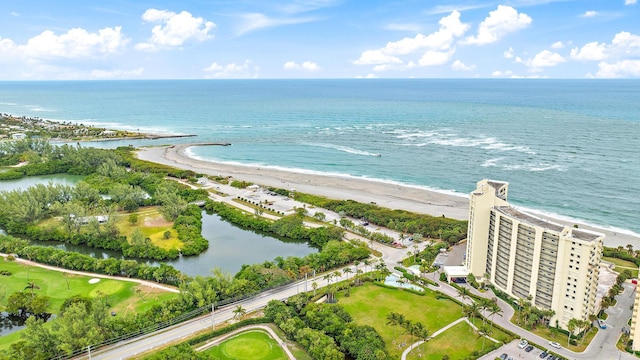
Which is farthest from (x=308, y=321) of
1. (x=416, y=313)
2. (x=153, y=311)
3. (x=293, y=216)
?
(x=293, y=216)

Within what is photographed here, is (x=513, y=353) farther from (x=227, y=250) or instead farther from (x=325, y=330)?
(x=227, y=250)

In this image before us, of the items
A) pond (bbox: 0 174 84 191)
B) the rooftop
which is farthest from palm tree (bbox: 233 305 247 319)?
pond (bbox: 0 174 84 191)

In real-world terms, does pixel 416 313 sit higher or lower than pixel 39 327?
lower

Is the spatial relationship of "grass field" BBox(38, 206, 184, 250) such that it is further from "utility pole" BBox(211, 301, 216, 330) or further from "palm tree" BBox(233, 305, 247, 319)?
"palm tree" BBox(233, 305, 247, 319)

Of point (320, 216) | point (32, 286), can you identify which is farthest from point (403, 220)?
point (32, 286)

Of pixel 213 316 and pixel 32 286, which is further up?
pixel 32 286

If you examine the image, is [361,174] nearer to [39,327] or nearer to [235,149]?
[235,149]
